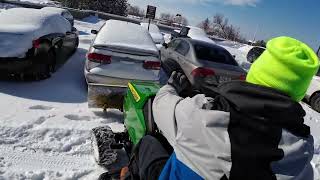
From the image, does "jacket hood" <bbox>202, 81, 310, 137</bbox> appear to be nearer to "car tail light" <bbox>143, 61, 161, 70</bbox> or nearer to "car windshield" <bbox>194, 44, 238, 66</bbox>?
"car tail light" <bbox>143, 61, 161, 70</bbox>

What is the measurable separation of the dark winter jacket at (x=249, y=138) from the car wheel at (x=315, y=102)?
34.3 ft

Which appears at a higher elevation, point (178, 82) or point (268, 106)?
point (268, 106)

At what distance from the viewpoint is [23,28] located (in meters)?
6.85

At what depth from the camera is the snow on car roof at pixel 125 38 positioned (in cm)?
668

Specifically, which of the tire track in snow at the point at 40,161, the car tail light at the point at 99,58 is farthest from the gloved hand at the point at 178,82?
the car tail light at the point at 99,58

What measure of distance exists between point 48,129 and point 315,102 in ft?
31.1

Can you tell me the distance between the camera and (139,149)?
2750 millimetres

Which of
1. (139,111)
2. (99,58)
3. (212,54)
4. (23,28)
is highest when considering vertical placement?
(139,111)

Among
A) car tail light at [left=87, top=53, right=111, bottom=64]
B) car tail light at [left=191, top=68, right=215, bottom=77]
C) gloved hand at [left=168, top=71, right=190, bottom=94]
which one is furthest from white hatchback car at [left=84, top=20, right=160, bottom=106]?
gloved hand at [left=168, top=71, right=190, bottom=94]

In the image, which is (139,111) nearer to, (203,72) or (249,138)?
(249,138)

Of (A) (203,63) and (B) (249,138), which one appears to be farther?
(A) (203,63)

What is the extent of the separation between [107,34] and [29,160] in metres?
3.88

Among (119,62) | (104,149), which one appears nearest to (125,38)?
(119,62)

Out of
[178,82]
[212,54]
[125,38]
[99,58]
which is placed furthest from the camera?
[212,54]
